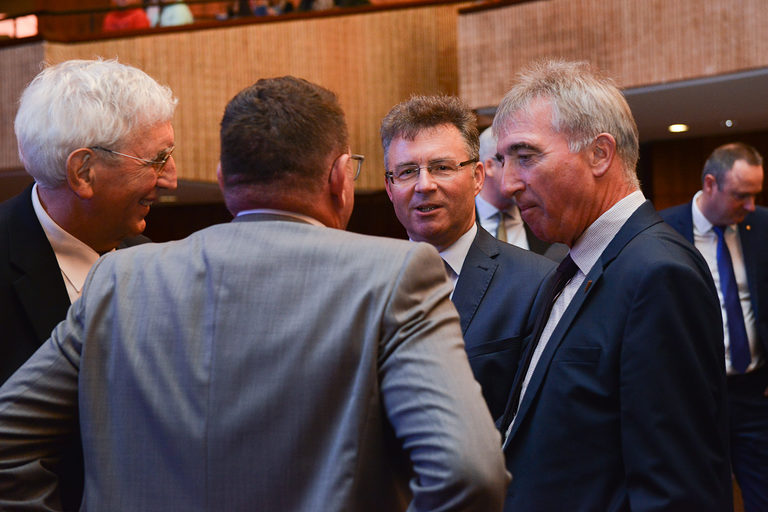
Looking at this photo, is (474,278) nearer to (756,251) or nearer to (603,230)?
(603,230)

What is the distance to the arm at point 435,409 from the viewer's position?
1.29 meters

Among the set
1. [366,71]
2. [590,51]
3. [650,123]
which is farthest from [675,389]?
[366,71]

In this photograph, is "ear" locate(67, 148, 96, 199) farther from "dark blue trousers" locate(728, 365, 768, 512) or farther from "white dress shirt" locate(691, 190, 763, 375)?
"white dress shirt" locate(691, 190, 763, 375)

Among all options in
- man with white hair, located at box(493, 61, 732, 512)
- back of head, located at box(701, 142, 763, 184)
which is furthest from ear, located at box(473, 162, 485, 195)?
back of head, located at box(701, 142, 763, 184)

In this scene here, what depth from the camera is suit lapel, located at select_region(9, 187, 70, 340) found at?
1982 millimetres

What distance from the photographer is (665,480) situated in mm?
1757

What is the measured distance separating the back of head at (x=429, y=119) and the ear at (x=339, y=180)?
1.35 metres

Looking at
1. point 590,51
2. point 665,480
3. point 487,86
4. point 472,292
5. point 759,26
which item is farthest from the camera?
point 487,86

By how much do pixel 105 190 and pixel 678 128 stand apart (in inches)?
297

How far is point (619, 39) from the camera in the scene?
268 inches

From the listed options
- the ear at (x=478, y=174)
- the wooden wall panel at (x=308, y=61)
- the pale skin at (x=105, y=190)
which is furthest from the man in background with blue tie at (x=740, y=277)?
the wooden wall panel at (x=308, y=61)

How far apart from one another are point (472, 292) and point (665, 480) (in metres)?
1.00

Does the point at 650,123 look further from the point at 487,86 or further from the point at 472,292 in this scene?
the point at 472,292

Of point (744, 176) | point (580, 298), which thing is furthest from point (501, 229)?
point (580, 298)
